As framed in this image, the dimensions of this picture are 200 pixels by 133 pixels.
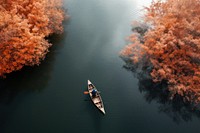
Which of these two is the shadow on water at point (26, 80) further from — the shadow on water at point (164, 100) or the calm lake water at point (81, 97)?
the shadow on water at point (164, 100)

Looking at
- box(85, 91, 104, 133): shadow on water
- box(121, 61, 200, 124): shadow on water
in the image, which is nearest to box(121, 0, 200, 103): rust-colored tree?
box(121, 61, 200, 124): shadow on water

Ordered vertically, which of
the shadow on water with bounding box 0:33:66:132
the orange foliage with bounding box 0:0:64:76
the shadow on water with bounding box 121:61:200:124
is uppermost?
the orange foliage with bounding box 0:0:64:76

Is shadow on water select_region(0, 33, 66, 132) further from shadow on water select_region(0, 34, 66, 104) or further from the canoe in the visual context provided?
the canoe

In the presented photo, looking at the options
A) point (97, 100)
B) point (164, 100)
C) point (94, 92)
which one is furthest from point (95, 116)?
point (164, 100)

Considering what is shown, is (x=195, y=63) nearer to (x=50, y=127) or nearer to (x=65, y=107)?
(x=65, y=107)

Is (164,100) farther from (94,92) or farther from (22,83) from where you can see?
(22,83)

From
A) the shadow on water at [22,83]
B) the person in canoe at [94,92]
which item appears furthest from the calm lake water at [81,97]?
the person in canoe at [94,92]
